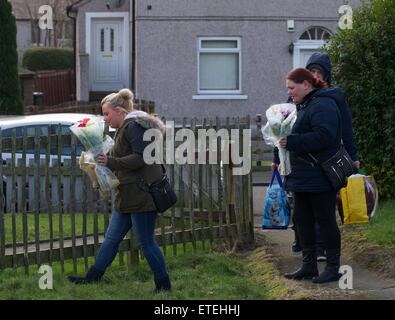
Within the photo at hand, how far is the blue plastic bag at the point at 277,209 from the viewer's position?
9.17 meters

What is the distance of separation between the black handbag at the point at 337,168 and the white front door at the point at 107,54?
20638 millimetres

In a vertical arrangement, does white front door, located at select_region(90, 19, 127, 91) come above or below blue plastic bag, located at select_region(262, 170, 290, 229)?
above

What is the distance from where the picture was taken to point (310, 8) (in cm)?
2456

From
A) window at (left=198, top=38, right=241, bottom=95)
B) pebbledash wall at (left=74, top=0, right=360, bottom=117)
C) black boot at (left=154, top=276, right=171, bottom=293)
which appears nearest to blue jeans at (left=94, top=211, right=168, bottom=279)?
black boot at (left=154, top=276, right=171, bottom=293)

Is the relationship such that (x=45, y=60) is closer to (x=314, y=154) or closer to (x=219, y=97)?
(x=219, y=97)

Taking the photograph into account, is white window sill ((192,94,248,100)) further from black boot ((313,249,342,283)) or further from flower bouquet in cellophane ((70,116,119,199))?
flower bouquet in cellophane ((70,116,119,199))

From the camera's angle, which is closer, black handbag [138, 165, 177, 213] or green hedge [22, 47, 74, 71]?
black handbag [138, 165, 177, 213]

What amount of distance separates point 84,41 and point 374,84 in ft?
61.0

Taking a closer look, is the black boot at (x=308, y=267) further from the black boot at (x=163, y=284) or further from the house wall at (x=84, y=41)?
the house wall at (x=84, y=41)

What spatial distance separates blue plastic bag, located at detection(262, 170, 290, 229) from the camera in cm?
917

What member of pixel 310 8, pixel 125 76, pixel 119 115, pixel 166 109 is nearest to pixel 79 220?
pixel 119 115

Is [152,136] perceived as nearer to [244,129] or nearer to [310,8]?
[244,129]

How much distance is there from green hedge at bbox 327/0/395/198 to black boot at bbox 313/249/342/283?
10.4 feet
